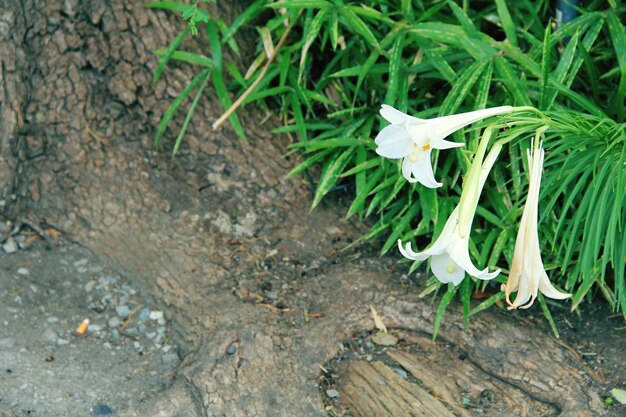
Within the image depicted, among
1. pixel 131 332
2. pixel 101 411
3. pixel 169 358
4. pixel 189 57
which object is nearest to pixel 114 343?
pixel 131 332

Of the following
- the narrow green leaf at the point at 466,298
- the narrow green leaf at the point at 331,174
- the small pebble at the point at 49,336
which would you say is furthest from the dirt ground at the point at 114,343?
the narrow green leaf at the point at 331,174

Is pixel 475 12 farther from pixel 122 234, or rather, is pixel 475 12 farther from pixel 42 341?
pixel 42 341

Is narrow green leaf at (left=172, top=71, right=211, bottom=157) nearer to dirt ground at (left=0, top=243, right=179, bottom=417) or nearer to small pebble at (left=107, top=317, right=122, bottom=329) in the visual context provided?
dirt ground at (left=0, top=243, right=179, bottom=417)

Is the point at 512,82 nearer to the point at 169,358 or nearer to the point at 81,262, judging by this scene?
the point at 169,358

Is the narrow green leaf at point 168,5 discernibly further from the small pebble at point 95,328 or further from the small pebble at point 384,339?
the small pebble at point 384,339

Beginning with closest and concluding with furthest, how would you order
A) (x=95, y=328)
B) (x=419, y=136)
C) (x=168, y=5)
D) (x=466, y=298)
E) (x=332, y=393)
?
(x=419, y=136) → (x=332, y=393) → (x=466, y=298) → (x=95, y=328) → (x=168, y=5)

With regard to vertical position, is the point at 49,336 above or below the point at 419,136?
below
